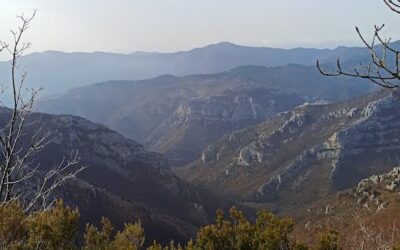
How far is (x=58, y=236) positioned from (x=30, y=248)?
255 centimetres

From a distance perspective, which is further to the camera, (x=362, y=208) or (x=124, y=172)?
(x=124, y=172)

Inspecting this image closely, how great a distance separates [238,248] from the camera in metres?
25.6

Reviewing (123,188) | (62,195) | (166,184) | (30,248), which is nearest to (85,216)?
(62,195)

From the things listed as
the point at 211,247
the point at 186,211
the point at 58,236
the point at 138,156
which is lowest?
the point at 186,211

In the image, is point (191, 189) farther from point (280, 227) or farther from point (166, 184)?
point (280, 227)

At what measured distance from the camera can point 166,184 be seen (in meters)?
150

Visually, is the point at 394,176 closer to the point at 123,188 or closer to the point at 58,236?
the point at 123,188

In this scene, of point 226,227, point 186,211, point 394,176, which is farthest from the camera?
point 186,211

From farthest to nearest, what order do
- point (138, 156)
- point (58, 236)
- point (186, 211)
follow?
point (138, 156)
point (186, 211)
point (58, 236)

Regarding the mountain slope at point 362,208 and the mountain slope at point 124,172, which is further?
the mountain slope at point 124,172

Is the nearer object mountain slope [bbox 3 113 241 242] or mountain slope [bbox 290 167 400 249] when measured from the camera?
mountain slope [bbox 290 167 400 249]

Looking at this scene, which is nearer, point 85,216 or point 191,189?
point 85,216

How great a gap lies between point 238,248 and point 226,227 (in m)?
1.60

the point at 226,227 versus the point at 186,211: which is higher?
the point at 226,227
